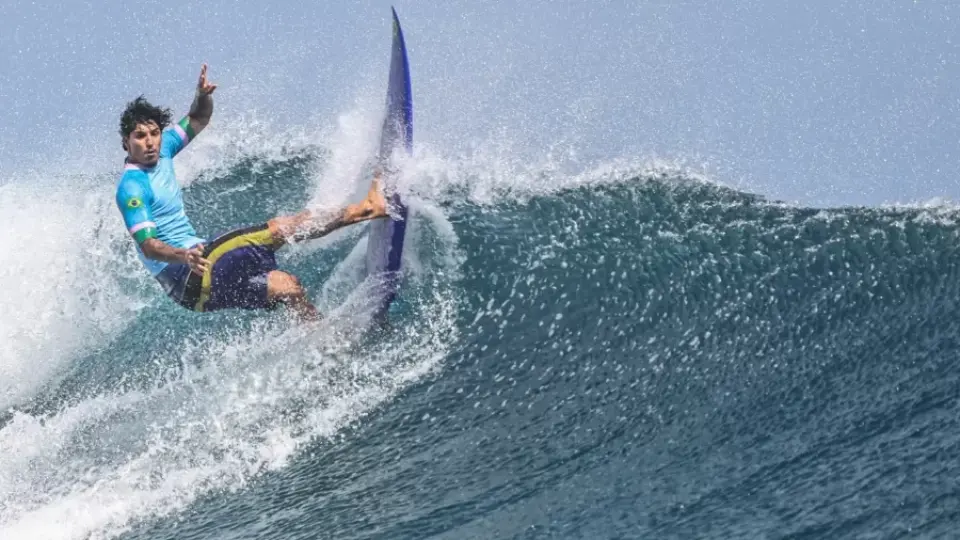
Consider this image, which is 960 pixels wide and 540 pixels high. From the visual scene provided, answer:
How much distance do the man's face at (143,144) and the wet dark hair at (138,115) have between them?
1.1 inches

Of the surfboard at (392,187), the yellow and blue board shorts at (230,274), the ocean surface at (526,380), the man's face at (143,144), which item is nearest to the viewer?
the ocean surface at (526,380)

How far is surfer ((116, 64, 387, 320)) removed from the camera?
5.35m

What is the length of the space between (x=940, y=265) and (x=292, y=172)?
14.3 ft

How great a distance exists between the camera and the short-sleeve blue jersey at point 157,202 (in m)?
5.21

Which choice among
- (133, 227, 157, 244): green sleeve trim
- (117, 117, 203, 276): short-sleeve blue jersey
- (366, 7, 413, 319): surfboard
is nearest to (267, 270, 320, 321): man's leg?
(117, 117, 203, 276): short-sleeve blue jersey

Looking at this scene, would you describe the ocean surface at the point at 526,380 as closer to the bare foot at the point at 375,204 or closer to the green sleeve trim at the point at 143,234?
the bare foot at the point at 375,204

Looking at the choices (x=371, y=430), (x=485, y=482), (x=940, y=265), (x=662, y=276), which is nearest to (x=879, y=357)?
(x=940, y=265)

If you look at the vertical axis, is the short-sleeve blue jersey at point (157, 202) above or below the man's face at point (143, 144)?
below

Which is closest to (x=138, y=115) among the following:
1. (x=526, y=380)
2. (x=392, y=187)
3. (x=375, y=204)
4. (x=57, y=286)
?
(x=375, y=204)

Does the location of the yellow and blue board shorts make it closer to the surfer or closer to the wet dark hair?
the surfer

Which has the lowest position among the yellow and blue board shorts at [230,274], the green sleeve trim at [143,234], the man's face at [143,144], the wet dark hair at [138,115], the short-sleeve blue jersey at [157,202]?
the yellow and blue board shorts at [230,274]

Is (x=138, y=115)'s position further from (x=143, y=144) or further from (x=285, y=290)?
(x=285, y=290)

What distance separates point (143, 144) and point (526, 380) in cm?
204

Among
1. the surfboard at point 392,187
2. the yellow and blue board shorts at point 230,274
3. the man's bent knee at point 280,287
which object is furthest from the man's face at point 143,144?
the surfboard at point 392,187
